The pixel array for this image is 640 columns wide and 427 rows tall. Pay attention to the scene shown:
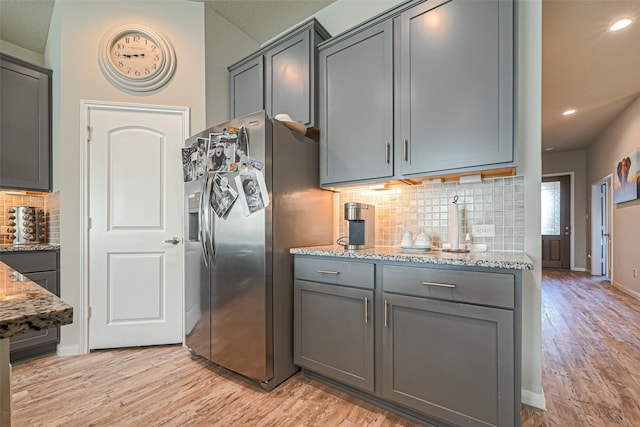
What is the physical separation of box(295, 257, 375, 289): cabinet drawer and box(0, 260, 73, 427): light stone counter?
55.8 inches

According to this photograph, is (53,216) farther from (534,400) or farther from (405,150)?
(534,400)

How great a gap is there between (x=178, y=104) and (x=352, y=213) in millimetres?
1924

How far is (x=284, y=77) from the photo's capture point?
2527 millimetres

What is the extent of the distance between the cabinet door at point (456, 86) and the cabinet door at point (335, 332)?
0.88 metres

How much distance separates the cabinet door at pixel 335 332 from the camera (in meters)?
1.78

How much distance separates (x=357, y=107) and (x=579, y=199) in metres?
7.56

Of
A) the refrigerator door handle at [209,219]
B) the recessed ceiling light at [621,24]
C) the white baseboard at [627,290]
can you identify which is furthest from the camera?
the white baseboard at [627,290]

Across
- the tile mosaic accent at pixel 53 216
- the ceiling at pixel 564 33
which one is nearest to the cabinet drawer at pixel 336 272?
the tile mosaic accent at pixel 53 216

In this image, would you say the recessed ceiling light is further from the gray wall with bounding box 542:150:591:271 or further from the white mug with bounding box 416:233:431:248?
the gray wall with bounding box 542:150:591:271

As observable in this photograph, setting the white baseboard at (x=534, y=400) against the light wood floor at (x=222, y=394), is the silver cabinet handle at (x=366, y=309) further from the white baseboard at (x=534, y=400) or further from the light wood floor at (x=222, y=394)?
the white baseboard at (x=534, y=400)

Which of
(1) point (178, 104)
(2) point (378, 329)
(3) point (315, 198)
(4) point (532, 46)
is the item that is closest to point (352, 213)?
(3) point (315, 198)

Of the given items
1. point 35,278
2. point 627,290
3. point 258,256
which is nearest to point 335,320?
point 258,256

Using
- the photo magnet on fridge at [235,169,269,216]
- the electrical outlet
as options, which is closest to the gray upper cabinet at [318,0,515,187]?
the electrical outlet

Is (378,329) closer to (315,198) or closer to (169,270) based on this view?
(315,198)
